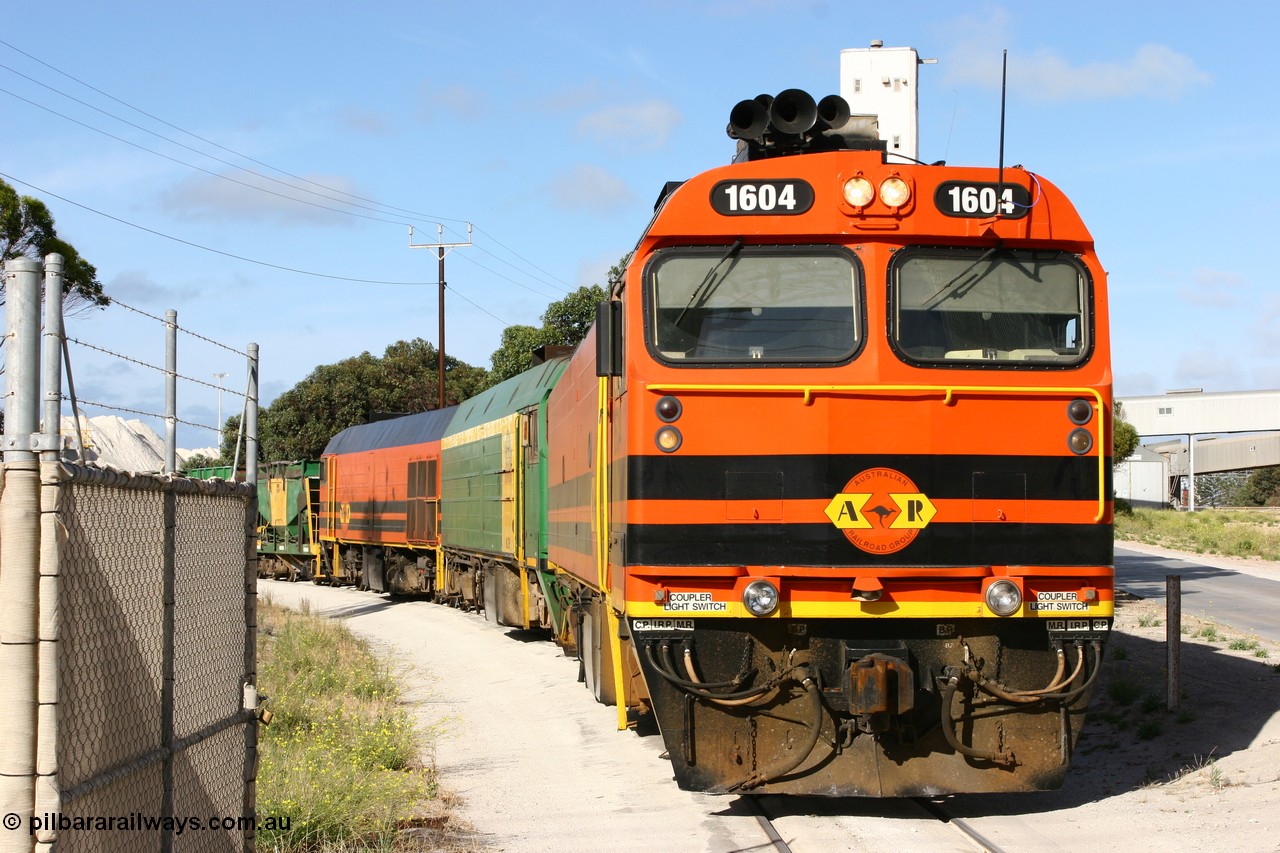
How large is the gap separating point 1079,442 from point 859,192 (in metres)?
1.85

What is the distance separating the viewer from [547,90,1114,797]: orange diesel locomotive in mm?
7164

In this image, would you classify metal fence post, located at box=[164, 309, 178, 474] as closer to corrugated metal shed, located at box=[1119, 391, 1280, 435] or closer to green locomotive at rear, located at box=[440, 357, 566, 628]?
green locomotive at rear, located at box=[440, 357, 566, 628]

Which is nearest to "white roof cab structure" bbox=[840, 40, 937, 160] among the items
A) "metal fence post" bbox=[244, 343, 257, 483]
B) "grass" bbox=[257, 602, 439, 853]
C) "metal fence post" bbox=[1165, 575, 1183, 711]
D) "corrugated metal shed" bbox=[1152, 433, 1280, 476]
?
"metal fence post" bbox=[1165, 575, 1183, 711]

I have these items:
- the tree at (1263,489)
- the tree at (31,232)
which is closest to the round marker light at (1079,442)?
the tree at (31,232)

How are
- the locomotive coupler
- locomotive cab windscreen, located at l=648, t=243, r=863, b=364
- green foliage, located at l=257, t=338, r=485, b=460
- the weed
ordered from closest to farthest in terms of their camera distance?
1. the locomotive coupler
2. locomotive cab windscreen, located at l=648, t=243, r=863, b=364
3. the weed
4. green foliage, located at l=257, t=338, r=485, b=460

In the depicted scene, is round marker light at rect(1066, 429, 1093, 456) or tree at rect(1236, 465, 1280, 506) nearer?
round marker light at rect(1066, 429, 1093, 456)

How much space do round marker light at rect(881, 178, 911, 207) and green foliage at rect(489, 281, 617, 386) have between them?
30.0m

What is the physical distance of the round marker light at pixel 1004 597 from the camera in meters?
7.12

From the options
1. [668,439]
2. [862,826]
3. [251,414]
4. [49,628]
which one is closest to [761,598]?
[668,439]

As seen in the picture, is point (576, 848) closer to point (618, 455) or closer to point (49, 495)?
point (618, 455)

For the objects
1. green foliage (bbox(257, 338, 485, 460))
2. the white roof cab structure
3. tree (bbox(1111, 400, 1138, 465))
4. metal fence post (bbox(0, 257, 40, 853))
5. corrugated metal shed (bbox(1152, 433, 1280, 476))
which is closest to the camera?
metal fence post (bbox(0, 257, 40, 853))

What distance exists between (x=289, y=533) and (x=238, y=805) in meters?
29.6

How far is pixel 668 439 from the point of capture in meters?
7.21

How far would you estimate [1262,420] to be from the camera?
220ft
